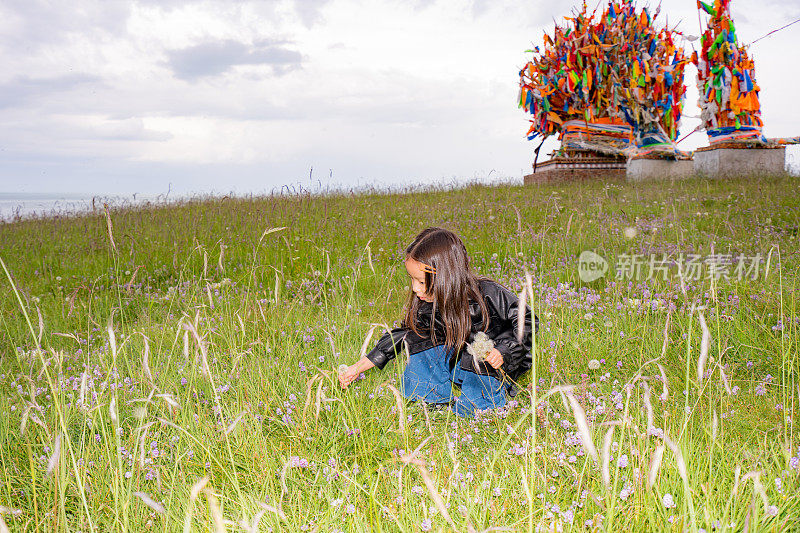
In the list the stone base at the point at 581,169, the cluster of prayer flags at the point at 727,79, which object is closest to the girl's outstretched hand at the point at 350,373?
the stone base at the point at 581,169

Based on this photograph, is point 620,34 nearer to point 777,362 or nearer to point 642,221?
point 642,221

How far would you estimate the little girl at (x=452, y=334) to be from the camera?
9.68 feet

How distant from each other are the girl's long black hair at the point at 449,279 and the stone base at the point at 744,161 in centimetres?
1125

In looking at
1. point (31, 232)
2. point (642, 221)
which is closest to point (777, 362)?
point (642, 221)

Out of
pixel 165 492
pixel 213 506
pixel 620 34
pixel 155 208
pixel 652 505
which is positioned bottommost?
pixel 165 492

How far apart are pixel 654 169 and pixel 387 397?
11.9 metres

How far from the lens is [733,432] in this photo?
2613mm

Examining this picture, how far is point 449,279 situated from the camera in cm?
295

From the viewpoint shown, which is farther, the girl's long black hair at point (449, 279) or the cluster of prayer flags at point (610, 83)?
the cluster of prayer flags at point (610, 83)

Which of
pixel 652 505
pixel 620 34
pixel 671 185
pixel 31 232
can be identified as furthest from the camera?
pixel 620 34

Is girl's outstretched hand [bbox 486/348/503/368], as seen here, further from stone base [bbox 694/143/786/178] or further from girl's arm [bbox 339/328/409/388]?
stone base [bbox 694/143/786/178]

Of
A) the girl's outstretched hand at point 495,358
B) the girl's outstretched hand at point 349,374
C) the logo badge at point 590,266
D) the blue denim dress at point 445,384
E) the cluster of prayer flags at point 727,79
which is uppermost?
the cluster of prayer flags at point 727,79

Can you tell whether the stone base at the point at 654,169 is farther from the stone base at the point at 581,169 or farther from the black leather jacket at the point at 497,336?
the black leather jacket at the point at 497,336

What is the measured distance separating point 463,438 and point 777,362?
2.04 m
